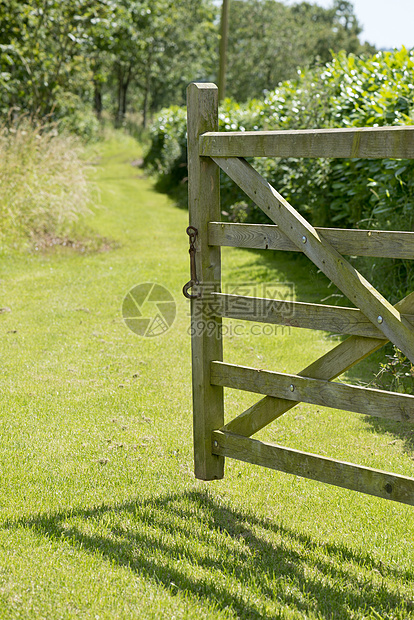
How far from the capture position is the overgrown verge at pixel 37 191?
11195 mm

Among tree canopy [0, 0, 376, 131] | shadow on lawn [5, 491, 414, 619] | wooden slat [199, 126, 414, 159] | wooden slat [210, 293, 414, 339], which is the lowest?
shadow on lawn [5, 491, 414, 619]

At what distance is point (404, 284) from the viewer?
6.92 m

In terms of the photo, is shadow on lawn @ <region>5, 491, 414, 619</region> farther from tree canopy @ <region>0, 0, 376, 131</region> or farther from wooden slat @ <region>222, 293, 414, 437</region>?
tree canopy @ <region>0, 0, 376, 131</region>

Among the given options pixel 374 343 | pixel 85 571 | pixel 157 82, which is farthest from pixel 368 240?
pixel 157 82

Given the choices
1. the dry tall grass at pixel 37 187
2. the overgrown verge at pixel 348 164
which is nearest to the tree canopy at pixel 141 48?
the dry tall grass at pixel 37 187

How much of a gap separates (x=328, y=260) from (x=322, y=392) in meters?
0.67

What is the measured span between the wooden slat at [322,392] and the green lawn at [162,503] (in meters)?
0.82

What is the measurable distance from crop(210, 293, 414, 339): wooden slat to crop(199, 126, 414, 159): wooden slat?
2.42 ft

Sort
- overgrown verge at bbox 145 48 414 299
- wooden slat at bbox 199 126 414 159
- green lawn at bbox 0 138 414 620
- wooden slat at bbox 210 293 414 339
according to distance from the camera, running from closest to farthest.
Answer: wooden slat at bbox 199 126 414 159 → green lawn at bbox 0 138 414 620 → wooden slat at bbox 210 293 414 339 → overgrown verge at bbox 145 48 414 299

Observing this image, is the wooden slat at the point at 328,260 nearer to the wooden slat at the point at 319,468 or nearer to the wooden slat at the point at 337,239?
the wooden slat at the point at 337,239

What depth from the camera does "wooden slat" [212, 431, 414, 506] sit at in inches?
114

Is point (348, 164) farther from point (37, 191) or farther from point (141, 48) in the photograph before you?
point (141, 48)

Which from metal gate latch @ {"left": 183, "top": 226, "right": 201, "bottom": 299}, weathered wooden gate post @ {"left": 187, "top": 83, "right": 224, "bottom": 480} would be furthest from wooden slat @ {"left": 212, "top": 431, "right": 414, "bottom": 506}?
metal gate latch @ {"left": 183, "top": 226, "right": 201, "bottom": 299}

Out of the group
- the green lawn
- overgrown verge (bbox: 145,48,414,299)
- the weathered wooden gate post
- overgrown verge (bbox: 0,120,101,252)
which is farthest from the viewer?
overgrown verge (bbox: 0,120,101,252)
